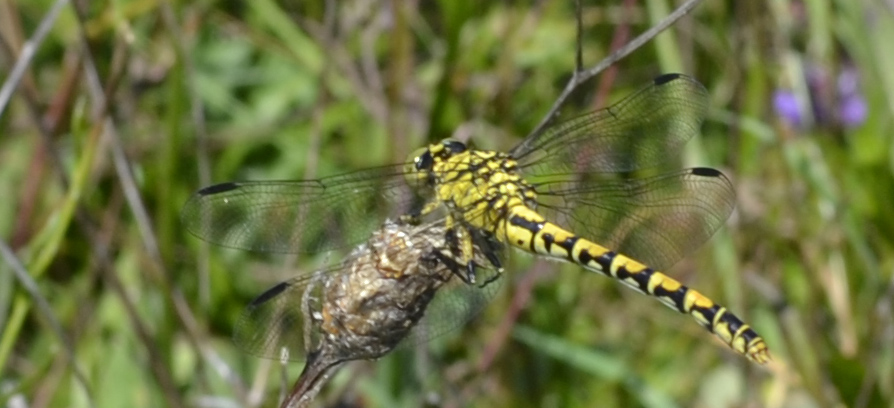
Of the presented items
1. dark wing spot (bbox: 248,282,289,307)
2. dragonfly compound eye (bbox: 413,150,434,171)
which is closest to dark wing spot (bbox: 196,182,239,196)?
dark wing spot (bbox: 248,282,289,307)

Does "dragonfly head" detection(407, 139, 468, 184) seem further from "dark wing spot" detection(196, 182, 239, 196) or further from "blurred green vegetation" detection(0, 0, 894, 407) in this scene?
"blurred green vegetation" detection(0, 0, 894, 407)

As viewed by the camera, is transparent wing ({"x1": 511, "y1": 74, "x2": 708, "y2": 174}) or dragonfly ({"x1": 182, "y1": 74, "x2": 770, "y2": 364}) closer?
dragonfly ({"x1": 182, "y1": 74, "x2": 770, "y2": 364})

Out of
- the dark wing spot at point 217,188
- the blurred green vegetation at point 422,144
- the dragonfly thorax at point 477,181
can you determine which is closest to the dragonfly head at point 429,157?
the dragonfly thorax at point 477,181

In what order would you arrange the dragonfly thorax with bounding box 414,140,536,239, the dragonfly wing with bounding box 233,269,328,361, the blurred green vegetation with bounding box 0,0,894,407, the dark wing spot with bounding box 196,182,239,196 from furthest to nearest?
the blurred green vegetation with bounding box 0,0,894,407, the dragonfly thorax with bounding box 414,140,536,239, the dark wing spot with bounding box 196,182,239,196, the dragonfly wing with bounding box 233,269,328,361

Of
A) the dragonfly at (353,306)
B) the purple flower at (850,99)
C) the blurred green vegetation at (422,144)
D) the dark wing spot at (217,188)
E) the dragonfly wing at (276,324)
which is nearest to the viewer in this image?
the dragonfly at (353,306)

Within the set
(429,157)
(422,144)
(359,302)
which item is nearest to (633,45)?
(359,302)

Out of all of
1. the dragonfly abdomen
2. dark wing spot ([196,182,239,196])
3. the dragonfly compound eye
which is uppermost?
the dragonfly abdomen

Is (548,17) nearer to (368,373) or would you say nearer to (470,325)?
(470,325)

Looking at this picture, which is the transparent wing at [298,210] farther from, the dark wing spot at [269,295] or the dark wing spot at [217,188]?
the dark wing spot at [269,295]

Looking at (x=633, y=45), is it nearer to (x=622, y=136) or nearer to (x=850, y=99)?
(x=622, y=136)
